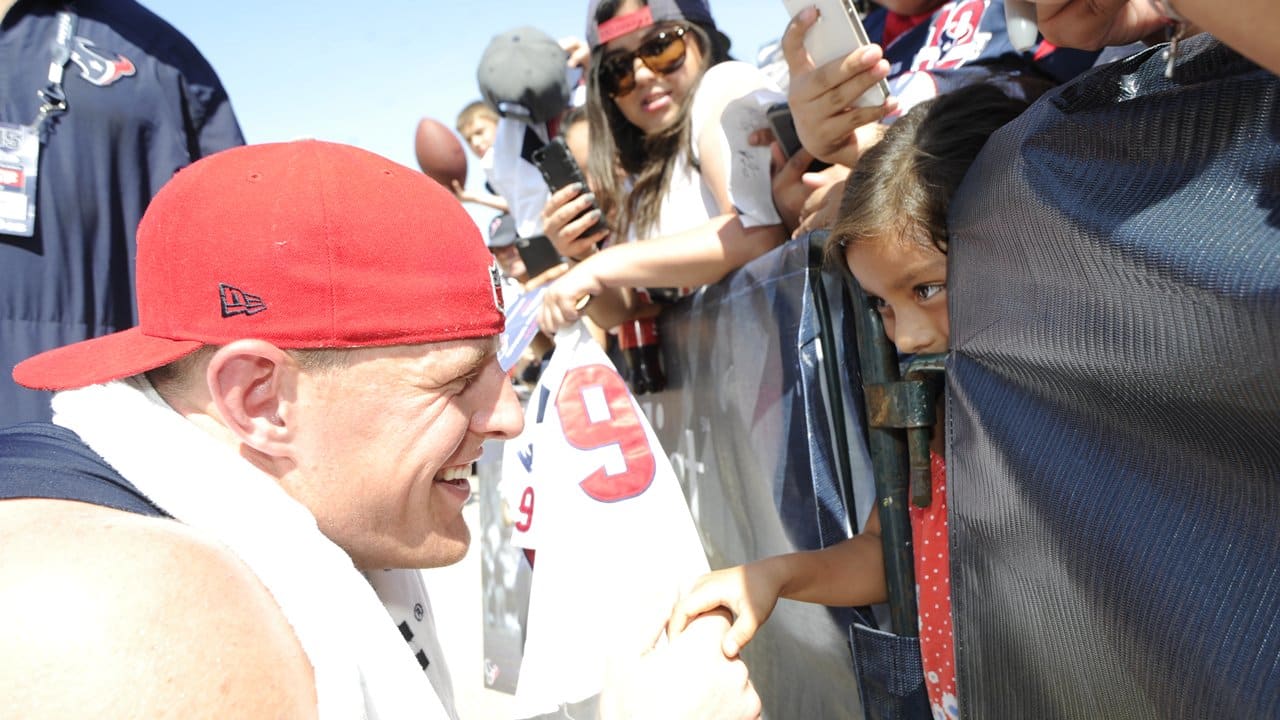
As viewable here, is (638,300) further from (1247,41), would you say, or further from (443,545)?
(1247,41)

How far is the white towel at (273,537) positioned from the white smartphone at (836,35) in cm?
132

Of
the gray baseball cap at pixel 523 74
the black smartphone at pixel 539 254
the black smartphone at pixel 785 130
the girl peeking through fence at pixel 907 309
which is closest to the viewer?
the girl peeking through fence at pixel 907 309

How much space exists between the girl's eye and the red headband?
5.18ft

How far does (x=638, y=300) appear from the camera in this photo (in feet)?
9.88

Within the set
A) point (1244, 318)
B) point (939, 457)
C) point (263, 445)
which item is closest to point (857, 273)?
point (939, 457)

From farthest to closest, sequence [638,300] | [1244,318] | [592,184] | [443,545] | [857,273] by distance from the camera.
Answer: [592,184]
[638,300]
[857,273]
[443,545]
[1244,318]

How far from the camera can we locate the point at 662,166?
2.96 metres

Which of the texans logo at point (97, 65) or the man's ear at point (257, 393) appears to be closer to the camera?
the man's ear at point (257, 393)

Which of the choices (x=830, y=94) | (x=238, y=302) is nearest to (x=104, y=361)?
(x=238, y=302)

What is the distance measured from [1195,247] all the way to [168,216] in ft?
4.38

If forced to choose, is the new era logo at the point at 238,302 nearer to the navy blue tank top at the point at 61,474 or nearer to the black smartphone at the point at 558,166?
the navy blue tank top at the point at 61,474

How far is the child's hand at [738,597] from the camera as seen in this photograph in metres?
1.63

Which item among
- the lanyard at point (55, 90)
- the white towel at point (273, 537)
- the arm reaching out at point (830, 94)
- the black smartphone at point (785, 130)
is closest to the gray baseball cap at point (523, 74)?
the black smartphone at point (785, 130)

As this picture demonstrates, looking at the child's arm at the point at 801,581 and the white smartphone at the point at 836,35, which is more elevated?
the white smartphone at the point at 836,35
